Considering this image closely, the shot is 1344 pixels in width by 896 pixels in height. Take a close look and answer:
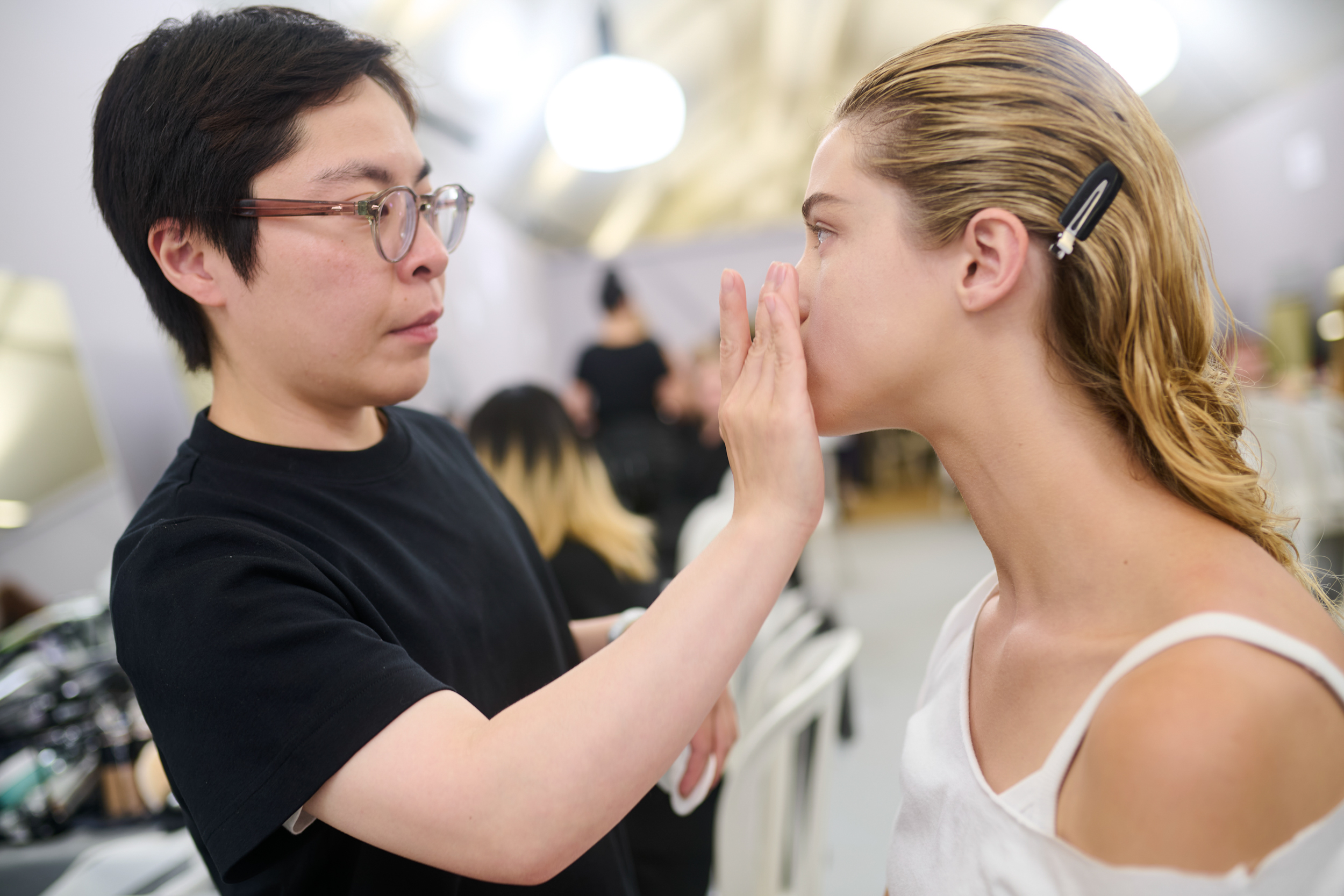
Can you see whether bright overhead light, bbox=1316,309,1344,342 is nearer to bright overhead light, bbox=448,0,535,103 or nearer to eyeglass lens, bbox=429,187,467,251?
bright overhead light, bbox=448,0,535,103

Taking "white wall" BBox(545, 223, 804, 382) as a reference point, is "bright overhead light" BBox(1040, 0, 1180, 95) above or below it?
above

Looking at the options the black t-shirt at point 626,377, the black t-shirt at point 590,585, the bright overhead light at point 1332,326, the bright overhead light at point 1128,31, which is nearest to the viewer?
the black t-shirt at point 590,585

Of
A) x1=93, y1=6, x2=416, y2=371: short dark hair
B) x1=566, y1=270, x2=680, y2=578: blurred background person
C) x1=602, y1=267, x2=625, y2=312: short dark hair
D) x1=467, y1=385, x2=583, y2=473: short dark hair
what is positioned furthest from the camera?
x1=602, y1=267, x2=625, y2=312: short dark hair

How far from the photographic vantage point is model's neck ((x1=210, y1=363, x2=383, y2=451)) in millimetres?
885

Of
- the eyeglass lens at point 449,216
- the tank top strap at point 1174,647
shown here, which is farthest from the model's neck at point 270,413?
the tank top strap at point 1174,647

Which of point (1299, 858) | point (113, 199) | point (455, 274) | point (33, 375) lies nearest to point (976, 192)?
point (1299, 858)

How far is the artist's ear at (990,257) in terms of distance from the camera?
79 cm

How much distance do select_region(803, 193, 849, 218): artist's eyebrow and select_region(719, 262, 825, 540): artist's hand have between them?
0.37ft

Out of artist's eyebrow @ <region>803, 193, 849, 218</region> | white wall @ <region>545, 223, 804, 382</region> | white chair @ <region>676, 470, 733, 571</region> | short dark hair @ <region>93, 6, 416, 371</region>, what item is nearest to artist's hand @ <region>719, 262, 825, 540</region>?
artist's eyebrow @ <region>803, 193, 849, 218</region>

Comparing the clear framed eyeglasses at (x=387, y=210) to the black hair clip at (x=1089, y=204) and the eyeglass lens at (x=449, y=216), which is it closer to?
the eyeglass lens at (x=449, y=216)

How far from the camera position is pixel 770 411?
74 centimetres

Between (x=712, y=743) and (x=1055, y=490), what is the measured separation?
20.8 inches

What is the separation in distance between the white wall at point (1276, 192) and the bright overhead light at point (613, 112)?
128 inches

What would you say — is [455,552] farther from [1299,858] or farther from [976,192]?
[1299,858]
